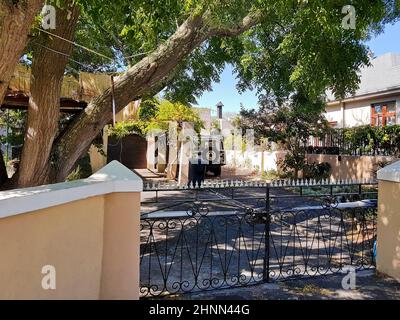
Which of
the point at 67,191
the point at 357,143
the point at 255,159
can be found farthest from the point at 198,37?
the point at 255,159

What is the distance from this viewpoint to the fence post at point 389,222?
4.80m

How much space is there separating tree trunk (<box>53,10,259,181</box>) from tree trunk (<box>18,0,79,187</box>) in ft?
1.28

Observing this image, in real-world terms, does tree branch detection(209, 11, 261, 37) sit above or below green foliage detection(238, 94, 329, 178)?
above

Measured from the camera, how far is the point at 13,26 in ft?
11.4

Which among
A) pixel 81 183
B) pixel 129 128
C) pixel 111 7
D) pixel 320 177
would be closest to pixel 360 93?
pixel 320 177

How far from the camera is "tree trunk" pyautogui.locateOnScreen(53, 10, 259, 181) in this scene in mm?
5680

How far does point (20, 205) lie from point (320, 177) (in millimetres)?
14170

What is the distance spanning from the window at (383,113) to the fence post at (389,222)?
1329 cm

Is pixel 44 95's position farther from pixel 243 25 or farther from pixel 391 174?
pixel 391 174

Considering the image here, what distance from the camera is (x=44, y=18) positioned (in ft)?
16.3

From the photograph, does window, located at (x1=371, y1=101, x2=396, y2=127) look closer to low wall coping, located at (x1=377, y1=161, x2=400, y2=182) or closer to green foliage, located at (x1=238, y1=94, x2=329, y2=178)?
green foliage, located at (x1=238, y1=94, x2=329, y2=178)

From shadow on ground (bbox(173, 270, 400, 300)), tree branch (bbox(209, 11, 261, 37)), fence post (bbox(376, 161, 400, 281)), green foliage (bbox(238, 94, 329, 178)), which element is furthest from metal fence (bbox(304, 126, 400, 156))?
shadow on ground (bbox(173, 270, 400, 300))

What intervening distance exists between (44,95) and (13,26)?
1.65 metres
